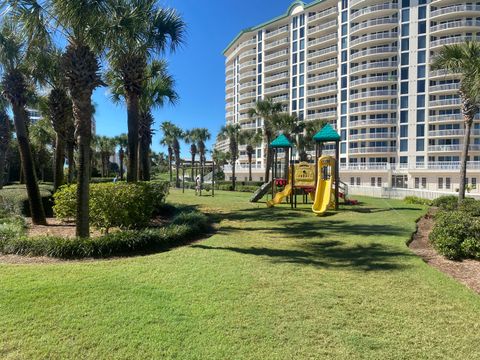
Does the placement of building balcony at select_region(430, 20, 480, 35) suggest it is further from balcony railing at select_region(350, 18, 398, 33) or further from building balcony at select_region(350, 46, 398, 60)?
balcony railing at select_region(350, 18, 398, 33)

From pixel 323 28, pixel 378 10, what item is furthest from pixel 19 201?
pixel 323 28

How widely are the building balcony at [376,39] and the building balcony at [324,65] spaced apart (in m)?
5.16

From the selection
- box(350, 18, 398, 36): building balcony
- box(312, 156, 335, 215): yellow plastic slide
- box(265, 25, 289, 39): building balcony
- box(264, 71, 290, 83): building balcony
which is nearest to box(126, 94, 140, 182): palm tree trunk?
box(312, 156, 335, 215): yellow plastic slide

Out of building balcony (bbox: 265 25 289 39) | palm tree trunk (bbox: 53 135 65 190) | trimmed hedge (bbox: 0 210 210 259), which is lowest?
trimmed hedge (bbox: 0 210 210 259)

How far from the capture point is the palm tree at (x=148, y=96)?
53.9 feet

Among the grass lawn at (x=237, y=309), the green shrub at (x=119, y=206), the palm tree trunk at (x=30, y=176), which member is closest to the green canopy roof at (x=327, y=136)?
the green shrub at (x=119, y=206)

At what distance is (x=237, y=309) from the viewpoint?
4.55 meters

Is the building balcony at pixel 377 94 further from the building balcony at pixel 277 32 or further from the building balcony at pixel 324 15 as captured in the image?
the building balcony at pixel 277 32

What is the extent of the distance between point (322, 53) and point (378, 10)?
1151 centimetres

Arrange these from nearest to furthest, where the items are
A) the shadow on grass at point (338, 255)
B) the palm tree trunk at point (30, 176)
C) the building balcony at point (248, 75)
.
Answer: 1. the shadow on grass at point (338, 255)
2. the palm tree trunk at point (30, 176)
3. the building balcony at point (248, 75)

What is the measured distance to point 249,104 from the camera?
254 ft

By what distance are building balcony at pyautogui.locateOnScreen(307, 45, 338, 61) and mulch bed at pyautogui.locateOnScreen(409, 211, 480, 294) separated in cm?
6001

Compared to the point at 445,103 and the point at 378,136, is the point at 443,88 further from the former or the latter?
the point at 378,136

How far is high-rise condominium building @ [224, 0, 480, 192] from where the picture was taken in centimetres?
5078
